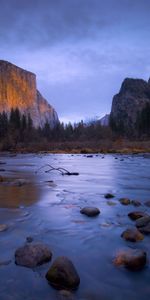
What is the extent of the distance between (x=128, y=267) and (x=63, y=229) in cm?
167

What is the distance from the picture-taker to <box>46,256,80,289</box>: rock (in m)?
2.87

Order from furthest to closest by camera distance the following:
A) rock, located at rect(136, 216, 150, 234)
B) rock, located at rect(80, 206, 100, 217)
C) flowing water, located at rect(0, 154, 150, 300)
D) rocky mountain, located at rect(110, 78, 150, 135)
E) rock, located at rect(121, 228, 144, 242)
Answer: rocky mountain, located at rect(110, 78, 150, 135) < rock, located at rect(80, 206, 100, 217) < rock, located at rect(136, 216, 150, 234) < rock, located at rect(121, 228, 144, 242) < flowing water, located at rect(0, 154, 150, 300)

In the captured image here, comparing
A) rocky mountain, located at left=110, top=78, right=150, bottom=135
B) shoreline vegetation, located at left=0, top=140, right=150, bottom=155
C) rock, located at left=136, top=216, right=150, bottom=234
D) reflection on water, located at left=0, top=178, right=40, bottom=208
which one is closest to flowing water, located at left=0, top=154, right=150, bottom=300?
reflection on water, located at left=0, top=178, right=40, bottom=208

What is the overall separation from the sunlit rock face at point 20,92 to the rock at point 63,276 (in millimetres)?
147642

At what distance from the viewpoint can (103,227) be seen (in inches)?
191

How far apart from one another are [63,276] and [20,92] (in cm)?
16461

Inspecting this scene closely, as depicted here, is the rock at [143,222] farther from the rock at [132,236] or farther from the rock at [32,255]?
the rock at [32,255]

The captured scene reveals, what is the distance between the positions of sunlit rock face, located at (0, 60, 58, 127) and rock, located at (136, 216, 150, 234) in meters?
146

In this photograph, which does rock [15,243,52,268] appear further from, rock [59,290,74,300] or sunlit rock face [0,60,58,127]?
sunlit rock face [0,60,58,127]

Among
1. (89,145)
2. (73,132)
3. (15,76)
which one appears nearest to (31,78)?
(15,76)

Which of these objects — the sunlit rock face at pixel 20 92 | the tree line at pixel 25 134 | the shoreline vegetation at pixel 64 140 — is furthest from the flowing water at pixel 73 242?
the sunlit rock face at pixel 20 92

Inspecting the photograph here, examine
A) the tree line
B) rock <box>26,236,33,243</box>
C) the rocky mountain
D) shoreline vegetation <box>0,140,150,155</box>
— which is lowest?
rock <box>26,236,33,243</box>

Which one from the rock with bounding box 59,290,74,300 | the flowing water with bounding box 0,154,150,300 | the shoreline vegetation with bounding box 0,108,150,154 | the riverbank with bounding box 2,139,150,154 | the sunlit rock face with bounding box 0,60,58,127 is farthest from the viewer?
the sunlit rock face with bounding box 0,60,58,127

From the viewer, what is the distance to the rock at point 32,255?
3.35 metres
